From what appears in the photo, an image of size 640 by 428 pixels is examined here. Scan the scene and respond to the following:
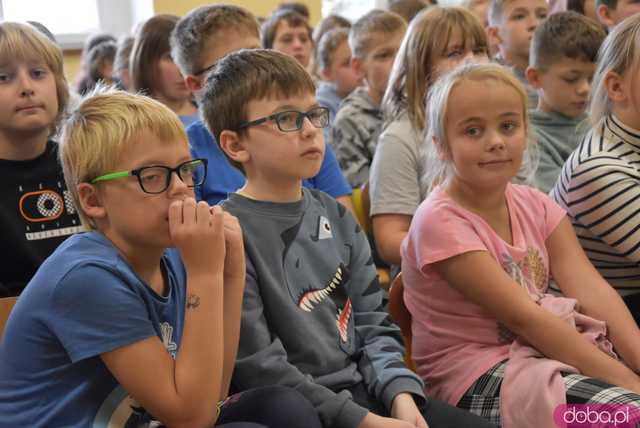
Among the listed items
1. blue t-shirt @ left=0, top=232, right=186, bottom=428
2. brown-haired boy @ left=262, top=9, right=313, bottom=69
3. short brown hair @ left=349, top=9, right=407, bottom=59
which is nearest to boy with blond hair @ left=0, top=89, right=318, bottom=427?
blue t-shirt @ left=0, top=232, right=186, bottom=428

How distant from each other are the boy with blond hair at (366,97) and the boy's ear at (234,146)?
1347 millimetres

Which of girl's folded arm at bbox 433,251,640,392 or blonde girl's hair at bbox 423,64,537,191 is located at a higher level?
blonde girl's hair at bbox 423,64,537,191

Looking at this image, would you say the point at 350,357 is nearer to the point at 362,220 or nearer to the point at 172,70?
the point at 362,220

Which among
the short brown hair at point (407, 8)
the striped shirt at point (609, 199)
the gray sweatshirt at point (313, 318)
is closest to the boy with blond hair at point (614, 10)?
the short brown hair at point (407, 8)

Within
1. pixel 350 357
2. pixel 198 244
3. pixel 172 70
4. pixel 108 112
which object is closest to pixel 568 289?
pixel 350 357

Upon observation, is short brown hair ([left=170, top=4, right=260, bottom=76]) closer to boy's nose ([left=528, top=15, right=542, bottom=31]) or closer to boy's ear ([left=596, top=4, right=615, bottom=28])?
boy's nose ([left=528, top=15, right=542, bottom=31])

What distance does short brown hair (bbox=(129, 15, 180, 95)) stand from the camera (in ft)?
9.34

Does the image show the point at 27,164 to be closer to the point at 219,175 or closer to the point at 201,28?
the point at 219,175

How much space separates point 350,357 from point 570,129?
59.5 inches

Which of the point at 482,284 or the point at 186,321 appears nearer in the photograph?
the point at 186,321

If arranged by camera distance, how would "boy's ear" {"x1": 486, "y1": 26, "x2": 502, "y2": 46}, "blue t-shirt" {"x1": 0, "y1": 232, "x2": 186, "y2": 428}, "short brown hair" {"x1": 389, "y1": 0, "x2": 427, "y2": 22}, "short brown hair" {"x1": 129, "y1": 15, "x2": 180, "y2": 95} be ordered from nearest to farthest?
1. "blue t-shirt" {"x1": 0, "y1": 232, "x2": 186, "y2": 428}
2. "short brown hair" {"x1": 129, "y1": 15, "x2": 180, "y2": 95}
3. "boy's ear" {"x1": 486, "y1": 26, "x2": 502, "y2": 46}
4. "short brown hair" {"x1": 389, "y1": 0, "x2": 427, "y2": 22}

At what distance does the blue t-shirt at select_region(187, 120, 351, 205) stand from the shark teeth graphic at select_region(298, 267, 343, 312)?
54cm

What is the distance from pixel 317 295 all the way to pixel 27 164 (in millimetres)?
949

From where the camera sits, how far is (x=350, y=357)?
5.39 feet
